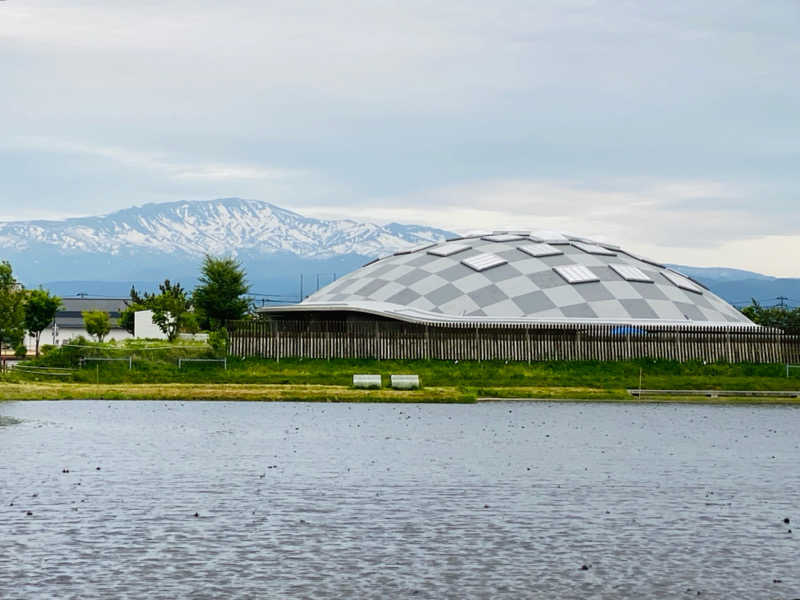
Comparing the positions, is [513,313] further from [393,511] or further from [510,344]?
[393,511]

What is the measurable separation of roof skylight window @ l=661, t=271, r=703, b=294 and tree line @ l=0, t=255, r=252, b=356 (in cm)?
3214

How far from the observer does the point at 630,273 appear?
79.4 meters

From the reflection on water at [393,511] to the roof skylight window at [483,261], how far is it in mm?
39960

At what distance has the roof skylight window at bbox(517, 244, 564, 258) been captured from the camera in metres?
80.4

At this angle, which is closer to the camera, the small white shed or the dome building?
the dome building

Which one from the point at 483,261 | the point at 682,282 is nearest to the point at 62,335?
the point at 483,261

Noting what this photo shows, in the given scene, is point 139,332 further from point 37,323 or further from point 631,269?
point 631,269

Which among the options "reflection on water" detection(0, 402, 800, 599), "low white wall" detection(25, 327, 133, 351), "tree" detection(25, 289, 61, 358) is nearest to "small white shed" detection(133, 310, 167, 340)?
"tree" detection(25, 289, 61, 358)

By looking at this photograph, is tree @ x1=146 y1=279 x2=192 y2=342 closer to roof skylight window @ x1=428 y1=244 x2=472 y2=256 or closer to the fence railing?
roof skylight window @ x1=428 y1=244 x2=472 y2=256

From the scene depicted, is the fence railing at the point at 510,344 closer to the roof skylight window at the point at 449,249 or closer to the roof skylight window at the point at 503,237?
the roof skylight window at the point at 449,249

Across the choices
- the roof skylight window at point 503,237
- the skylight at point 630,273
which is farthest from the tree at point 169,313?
the skylight at point 630,273

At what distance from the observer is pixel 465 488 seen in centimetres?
2455

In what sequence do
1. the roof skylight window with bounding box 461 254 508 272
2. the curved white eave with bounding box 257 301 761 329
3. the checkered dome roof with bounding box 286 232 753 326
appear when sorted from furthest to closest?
the roof skylight window with bounding box 461 254 508 272 < the checkered dome roof with bounding box 286 232 753 326 < the curved white eave with bounding box 257 301 761 329

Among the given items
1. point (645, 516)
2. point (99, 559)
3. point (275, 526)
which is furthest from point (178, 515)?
point (645, 516)
